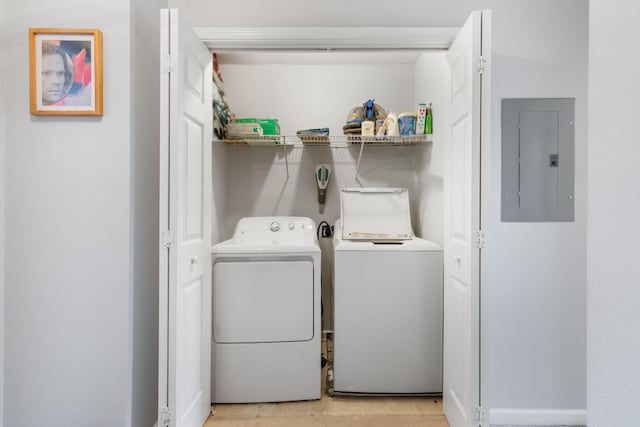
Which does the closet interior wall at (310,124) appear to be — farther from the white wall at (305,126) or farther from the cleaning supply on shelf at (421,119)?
the cleaning supply on shelf at (421,119)

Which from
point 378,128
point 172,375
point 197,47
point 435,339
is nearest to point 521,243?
point 435,339

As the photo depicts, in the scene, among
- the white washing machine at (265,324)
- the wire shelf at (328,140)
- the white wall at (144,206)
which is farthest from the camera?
the wire shelf at (328,140)

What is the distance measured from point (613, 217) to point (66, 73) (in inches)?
79.9

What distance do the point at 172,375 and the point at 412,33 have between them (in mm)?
2049

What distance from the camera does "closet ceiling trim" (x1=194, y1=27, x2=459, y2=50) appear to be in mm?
1928

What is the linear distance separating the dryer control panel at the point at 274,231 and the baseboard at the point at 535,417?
1462 mm

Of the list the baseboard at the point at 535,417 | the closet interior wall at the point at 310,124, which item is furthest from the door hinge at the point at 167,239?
the baseboard at the point at 535,417

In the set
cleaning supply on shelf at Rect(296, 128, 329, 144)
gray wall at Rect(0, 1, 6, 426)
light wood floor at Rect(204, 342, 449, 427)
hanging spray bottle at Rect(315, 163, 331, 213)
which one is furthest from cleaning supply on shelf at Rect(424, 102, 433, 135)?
gray wall at Rect(0, 1, 6, 426)

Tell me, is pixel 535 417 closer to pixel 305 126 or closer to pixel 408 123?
pixel 408 123

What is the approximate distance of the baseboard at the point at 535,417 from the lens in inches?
76.7

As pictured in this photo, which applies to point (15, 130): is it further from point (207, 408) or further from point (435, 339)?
point (435, 339)

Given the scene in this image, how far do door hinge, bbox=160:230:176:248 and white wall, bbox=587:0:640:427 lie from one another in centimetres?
146

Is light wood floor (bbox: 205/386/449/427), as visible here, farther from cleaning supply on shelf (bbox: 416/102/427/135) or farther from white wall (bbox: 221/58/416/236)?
cleaning supply on shelf (bbox: 416/102/427/135)

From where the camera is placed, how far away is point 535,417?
1.95 meters
